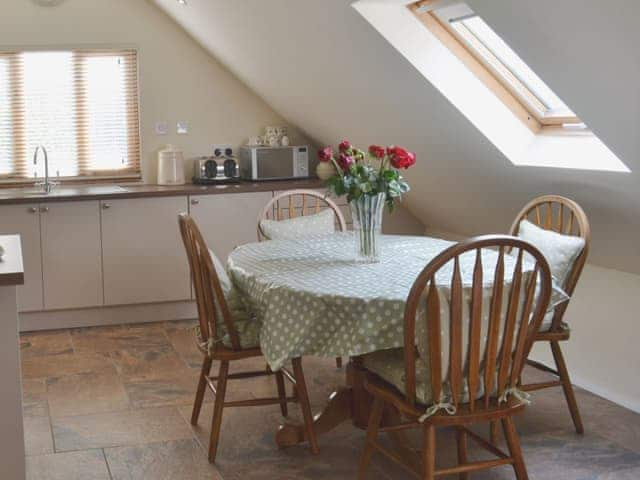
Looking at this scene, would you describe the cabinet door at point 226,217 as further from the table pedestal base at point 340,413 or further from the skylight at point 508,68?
the table pedestal base at point 340,413

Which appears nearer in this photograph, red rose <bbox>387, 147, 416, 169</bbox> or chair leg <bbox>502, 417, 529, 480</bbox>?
chair leg <bbox>502, 417, 529, 480</bbox>

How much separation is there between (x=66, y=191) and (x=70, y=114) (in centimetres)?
58

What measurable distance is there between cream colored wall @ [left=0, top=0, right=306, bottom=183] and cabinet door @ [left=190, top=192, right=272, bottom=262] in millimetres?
557

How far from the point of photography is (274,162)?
5887 mm

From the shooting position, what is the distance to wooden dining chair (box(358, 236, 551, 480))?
2629 mm

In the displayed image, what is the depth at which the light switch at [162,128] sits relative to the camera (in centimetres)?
593

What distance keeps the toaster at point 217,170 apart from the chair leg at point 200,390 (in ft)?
7.27

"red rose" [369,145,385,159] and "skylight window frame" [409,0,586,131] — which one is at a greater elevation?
"skylight window frame" [409,0,586,131]

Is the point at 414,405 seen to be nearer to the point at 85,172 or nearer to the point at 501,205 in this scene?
the point at 501,205

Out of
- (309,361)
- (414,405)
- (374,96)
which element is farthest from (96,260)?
(414,405)

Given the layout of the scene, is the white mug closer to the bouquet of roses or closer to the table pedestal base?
the bouquet of roses

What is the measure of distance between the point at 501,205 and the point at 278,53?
1.46 meters

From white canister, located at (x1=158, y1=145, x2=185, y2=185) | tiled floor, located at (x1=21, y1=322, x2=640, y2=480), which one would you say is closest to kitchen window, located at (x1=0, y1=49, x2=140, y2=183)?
white canister, located at (x1=158, y1=145, x2=185, y2=185)

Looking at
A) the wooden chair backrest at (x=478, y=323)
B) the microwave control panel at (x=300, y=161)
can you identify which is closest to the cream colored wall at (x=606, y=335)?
the wooden chair backrest at (x=478, y=323)
